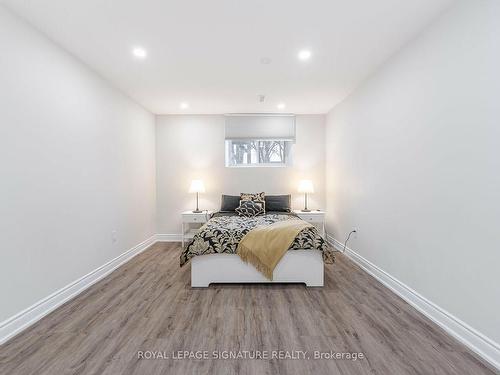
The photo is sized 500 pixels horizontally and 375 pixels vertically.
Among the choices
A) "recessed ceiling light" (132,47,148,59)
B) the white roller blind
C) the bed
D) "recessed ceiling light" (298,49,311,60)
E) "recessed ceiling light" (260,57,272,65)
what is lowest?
the bed

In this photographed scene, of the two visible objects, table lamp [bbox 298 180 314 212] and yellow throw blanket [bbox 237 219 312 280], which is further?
table lamp [bbox 298 180 314 212]

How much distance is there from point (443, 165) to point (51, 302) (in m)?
3.52

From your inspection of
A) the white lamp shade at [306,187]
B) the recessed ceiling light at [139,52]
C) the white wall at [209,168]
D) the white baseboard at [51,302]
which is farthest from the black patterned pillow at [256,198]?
the recessed ceiling light at [139,52]

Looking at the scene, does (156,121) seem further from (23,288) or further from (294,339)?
(294,339)

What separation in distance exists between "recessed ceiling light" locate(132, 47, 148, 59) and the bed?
6.55 ft

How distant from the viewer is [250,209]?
4000 mm

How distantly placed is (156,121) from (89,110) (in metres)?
1.94

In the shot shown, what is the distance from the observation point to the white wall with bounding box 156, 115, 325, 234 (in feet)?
15.4

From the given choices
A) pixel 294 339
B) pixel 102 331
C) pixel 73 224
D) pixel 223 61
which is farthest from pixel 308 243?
pixel 73 224

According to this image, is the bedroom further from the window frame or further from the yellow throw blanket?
the window frame

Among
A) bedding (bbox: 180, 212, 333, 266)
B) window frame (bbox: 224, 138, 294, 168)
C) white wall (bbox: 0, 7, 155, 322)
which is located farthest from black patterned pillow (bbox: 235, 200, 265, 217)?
white wall (bbox: 0, 7, 155, 322)

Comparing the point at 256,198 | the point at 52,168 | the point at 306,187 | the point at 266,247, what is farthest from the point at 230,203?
the point at 52,168

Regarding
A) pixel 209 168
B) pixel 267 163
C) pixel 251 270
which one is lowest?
pixel 251 270

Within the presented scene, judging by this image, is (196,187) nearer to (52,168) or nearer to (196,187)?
(196,187)
